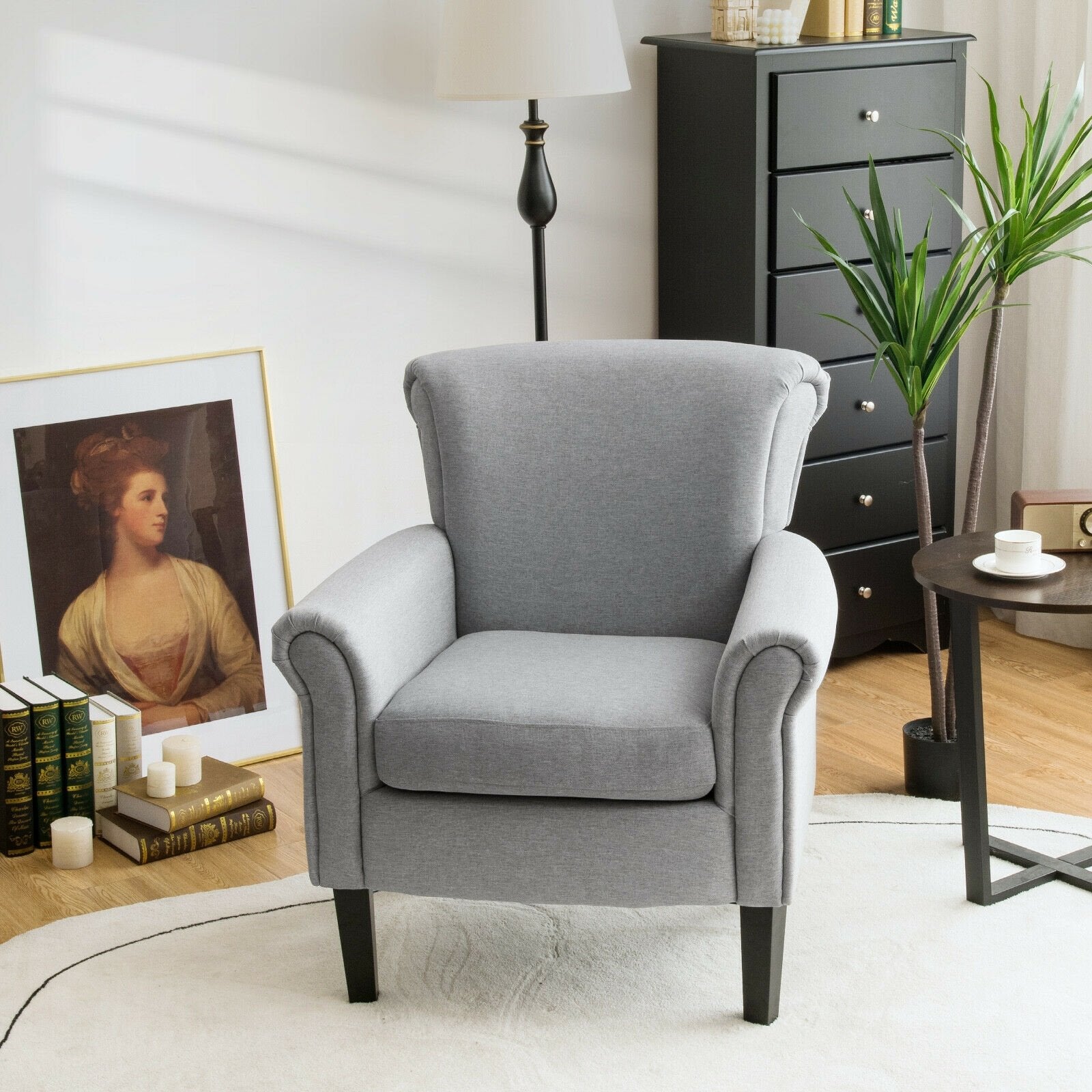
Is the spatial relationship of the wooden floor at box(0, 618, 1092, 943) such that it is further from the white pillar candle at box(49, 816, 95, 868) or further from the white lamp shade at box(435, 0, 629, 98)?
the white lamp shade at box(435, 0, 629, 98)

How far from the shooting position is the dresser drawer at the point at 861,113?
3.06 metres

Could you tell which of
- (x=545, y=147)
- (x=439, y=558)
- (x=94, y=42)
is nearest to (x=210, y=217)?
(x=94, y=42)

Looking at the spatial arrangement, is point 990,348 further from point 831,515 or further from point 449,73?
point 449,73

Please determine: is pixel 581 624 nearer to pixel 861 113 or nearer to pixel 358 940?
pixel 358 940

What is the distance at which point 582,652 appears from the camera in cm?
229

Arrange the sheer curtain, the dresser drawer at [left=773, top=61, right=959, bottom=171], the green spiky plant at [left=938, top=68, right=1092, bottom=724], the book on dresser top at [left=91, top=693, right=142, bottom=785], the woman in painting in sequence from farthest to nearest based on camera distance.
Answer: the sheer curtain < the dresser drawer at [left=773, top=61, right=959, bottom=171] < the woman in painting < the book on dresser top at [left=91, top=693, right=142, bottom=785] < the green spiky plant at [left=938, top=68, right=1092, bottom=724]

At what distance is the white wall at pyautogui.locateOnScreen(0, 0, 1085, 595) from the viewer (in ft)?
9.25

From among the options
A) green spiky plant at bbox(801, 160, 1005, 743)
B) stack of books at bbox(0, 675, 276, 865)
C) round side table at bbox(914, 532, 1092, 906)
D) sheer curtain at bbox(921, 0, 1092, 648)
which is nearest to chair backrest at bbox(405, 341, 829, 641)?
green spiky plant at bbox(801, 160, 1005, 743)

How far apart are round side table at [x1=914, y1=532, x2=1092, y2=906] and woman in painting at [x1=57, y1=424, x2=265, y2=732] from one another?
1471 millimetres

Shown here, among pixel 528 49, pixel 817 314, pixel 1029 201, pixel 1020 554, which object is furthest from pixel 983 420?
pixel 528 49

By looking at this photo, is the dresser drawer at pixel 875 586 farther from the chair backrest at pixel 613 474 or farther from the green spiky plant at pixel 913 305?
the chair backrest at pixel 613 474

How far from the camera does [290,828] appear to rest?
2783mm

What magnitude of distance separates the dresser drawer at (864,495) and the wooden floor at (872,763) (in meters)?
0.35

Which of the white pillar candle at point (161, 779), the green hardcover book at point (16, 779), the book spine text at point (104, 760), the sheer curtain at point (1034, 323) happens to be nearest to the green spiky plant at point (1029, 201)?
the sheer curtain at point (1034, 323)
